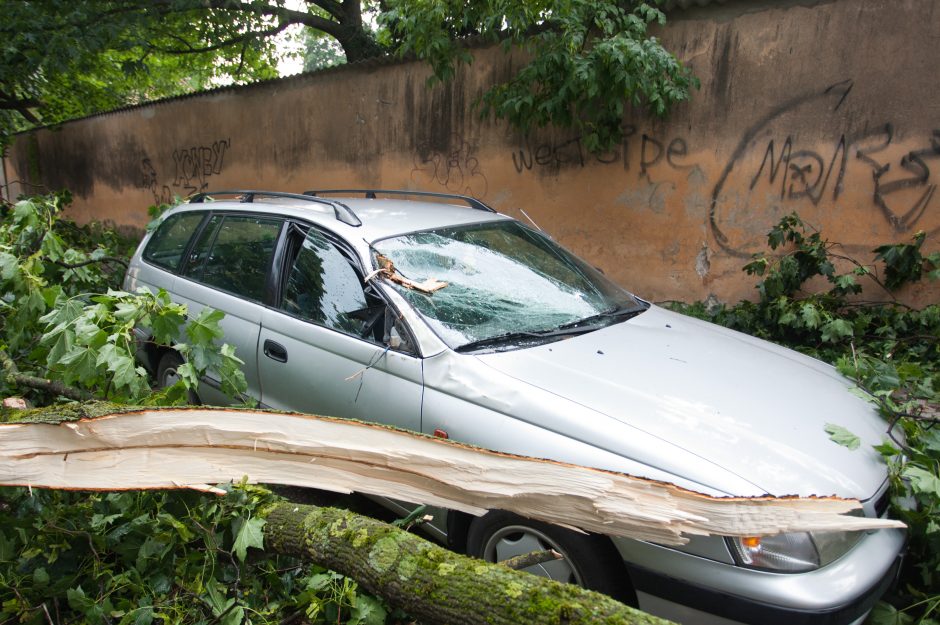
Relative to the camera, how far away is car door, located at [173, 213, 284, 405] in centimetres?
330

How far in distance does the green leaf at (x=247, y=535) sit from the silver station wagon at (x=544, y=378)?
2.17 ft

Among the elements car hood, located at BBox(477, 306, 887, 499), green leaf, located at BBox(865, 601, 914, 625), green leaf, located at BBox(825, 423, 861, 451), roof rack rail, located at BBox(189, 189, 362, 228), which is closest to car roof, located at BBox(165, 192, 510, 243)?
roof rack rail, located at BBox(189, 189, 362, 228)

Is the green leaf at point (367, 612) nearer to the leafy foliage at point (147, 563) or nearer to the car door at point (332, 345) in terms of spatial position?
the leafy foliage at point (147, 563)

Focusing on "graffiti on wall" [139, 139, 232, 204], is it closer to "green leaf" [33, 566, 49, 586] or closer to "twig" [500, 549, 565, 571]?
"green leaf" [33, 566, 49, 586]

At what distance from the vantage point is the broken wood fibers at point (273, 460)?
1979 millimetres

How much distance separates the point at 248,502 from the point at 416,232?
156 cm

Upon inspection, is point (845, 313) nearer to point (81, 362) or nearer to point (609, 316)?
point (609, 316)

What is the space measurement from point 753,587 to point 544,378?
941 mm

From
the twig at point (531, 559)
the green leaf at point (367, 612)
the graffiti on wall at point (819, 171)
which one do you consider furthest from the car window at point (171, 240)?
the graffiti on wall at point (819, 171)

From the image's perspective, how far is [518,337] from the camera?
273 cm

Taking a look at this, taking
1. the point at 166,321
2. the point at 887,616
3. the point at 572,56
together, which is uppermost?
the point at 572,56

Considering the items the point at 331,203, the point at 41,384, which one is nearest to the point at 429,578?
the point at 331,203

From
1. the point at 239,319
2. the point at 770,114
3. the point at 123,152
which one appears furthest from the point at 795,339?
the point at 123,152

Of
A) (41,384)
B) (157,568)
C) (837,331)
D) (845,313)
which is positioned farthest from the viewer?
(845,313)
